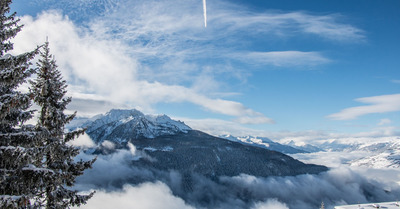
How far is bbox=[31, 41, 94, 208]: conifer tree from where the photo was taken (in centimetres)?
1593

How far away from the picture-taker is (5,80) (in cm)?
1051

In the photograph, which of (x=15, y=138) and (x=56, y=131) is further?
(x=56, y=131)

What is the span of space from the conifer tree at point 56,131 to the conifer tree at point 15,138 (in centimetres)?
291

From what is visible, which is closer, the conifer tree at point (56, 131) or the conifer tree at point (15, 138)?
the conifer tree at point (15, 138)

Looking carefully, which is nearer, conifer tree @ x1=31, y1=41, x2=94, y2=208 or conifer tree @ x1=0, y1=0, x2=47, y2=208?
conifer tree @ x1=0, y1=0, x2=47, y2=208

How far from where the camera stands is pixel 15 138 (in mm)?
11516

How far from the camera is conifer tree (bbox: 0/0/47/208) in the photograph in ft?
33.7

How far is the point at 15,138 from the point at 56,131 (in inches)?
189

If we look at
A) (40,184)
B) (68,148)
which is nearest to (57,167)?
(68,148)

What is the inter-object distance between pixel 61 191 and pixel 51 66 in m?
8.21

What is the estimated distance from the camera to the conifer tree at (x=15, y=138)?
404 inches

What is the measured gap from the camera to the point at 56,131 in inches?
640

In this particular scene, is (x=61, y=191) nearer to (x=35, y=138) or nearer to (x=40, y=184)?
(x=40, y=184)

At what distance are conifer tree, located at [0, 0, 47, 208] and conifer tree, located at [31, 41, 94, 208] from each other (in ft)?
9.56
